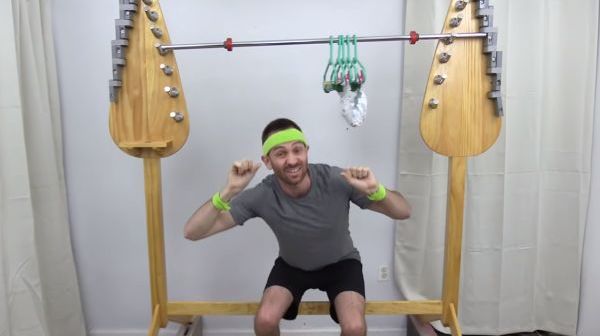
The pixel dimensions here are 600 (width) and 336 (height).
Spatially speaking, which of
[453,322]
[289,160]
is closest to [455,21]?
[289,160]

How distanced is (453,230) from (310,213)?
518mm

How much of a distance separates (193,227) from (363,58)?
999mm

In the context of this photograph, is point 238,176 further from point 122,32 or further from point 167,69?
point 122,32

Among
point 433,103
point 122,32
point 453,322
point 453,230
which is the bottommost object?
point 453,322

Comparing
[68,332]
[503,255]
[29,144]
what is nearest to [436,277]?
[503,255]

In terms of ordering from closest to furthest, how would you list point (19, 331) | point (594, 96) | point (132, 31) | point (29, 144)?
1. point (132, 31)
2. point (19, 331)
3. point (29, 144)
4. point (594, 96)

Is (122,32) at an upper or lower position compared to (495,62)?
upper

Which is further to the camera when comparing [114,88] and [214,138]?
[214,138]

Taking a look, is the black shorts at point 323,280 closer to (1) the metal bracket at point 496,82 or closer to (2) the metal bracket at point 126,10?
(1) the metal bracket at point 496,82

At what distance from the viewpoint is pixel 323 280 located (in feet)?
5.07

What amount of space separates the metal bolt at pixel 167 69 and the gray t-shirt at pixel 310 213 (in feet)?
1.58

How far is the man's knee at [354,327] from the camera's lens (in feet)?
4.51

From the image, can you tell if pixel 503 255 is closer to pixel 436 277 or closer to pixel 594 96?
pixel 436 277

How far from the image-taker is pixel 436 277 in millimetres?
1941
